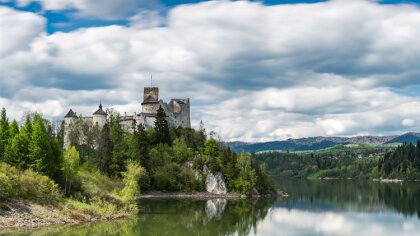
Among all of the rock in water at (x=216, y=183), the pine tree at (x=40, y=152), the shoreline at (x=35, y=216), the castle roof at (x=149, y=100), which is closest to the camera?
the shoreline at (x=35, y=216)

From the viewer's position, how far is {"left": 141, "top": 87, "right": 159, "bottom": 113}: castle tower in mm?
119688

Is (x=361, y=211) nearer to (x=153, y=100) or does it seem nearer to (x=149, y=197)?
(x=149, y=197)

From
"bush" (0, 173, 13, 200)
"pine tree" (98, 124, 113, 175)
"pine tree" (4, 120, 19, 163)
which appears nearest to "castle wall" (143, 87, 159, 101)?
"pine tree" (98, 124, 113, 175)

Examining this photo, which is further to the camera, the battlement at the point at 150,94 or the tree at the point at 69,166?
the battlement at the point at 150,94

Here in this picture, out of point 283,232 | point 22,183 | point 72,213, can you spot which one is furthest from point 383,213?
point 22,183

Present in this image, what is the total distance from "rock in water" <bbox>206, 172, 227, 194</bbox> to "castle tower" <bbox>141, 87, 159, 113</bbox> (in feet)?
72.7

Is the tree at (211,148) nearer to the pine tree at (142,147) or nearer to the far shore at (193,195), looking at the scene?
the far shore at (193,195)

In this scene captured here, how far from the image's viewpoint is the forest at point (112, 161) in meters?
63.1

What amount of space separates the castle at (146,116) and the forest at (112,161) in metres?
2.12

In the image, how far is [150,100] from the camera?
120 m

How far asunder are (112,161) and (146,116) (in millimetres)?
20881

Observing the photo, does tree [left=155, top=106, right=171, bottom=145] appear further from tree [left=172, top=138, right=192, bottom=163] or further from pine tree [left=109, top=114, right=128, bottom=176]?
pine tree [left=109, top=114, right=128, bottom=176]

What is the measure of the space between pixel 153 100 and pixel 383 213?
60.4 metres

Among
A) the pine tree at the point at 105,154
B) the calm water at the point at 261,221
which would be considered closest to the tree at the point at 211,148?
the calm water at the point at 261,221
